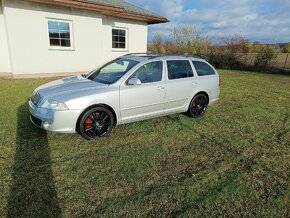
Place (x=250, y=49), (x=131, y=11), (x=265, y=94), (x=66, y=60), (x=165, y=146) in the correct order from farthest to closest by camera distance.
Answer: (x=250, y=49)
(x=131, y=11)
(x=66, y=60)
(x=265, y=94)
(x=165, y=146)

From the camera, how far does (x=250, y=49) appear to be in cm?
2219

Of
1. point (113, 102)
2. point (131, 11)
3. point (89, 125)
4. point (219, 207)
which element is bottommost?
point (219, 207)

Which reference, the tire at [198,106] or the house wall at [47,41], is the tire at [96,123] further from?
the house wall at [47,41]

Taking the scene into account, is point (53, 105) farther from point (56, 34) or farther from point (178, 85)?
point (56, 34)

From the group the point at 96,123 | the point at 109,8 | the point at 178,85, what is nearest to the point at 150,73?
the point at 178,85

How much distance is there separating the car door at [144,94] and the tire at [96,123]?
1.08 ft

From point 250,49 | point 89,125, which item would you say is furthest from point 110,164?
point 250,49

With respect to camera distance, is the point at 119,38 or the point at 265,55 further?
the point at 265,55

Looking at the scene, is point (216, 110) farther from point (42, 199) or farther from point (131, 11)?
point (131, 11)

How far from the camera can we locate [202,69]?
615 centimetres

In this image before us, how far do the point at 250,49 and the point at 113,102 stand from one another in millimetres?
21493

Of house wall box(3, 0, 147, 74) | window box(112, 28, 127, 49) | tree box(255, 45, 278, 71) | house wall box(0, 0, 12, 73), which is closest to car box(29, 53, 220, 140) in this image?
house wall box(3, 0, 147, 74)

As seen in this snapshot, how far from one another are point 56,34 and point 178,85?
28.5 feet

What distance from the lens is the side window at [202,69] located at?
601 cm
